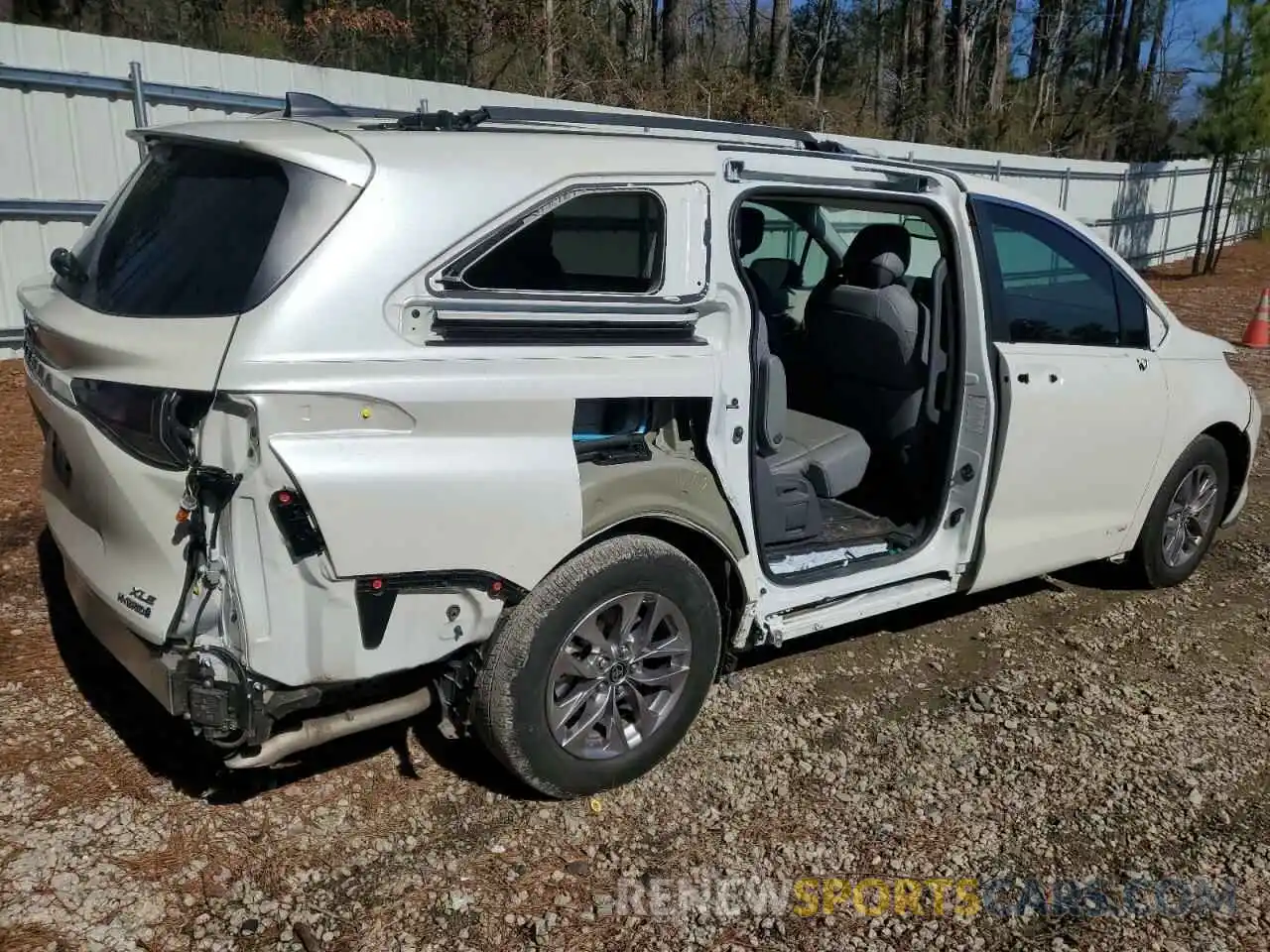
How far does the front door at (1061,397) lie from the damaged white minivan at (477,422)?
0.10 feet

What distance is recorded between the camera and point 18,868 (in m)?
2.89

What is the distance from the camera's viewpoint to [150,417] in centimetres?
263

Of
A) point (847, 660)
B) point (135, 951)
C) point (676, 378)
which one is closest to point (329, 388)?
point (676, 378)

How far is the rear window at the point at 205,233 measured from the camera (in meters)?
2.66

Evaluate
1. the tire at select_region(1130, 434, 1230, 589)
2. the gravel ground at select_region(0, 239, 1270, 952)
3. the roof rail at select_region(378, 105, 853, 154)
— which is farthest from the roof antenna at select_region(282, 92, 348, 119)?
the tire at select_region(1130, 434, 1230, 589)

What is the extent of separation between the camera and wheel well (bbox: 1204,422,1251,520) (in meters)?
5.18

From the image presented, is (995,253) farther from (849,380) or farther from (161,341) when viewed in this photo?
(161,341)

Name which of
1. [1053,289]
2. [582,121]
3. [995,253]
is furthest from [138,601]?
[1053,289]

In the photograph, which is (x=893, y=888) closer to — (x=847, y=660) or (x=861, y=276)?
(x=847, y=660)

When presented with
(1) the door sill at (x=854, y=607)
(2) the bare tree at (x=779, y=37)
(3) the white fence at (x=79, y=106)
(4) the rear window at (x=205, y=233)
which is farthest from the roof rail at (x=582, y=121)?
(2) the bare tree at (x=779, y=37)

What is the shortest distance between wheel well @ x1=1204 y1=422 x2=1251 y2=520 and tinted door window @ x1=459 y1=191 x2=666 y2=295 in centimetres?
335

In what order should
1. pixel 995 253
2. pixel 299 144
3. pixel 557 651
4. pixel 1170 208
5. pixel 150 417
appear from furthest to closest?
pixel 1170 208 < pixel 995 253 < pixel 557 651 < pixel 299 144 < pixel 150 417

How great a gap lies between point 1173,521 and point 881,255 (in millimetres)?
2026

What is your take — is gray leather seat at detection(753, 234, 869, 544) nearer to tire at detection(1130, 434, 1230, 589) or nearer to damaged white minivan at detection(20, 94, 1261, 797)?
damaged white minivan at detection(20, 94, 1261, 797)
